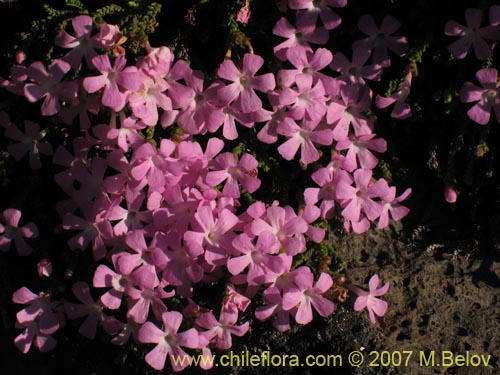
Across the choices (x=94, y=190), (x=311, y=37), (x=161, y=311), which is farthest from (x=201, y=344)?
(x=311, y=37)

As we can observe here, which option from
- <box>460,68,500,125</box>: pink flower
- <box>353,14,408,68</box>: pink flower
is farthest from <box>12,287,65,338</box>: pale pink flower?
<box>460,68,500,125</box>: pink flower

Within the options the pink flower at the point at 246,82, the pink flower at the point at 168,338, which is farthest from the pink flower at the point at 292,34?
the pink flower at the point at 168,338

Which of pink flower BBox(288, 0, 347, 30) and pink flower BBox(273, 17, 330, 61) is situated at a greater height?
pink flower BBox(288, 0, 347, 30)

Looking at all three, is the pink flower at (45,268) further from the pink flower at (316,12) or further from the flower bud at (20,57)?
the pink flower at (316,12)

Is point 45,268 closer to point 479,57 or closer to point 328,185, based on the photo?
point 328,185

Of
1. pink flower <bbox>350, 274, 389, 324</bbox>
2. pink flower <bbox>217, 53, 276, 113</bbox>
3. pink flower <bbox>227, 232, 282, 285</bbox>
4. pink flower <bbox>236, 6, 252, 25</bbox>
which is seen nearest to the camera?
pink flower <bbox>227, 232, 282, 285</bbox>

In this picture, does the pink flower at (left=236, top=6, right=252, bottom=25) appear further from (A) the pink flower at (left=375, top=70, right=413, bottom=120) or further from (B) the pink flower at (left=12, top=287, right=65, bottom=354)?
(B) the pink flower at (left=12, top=287, right=65, bottom=354)

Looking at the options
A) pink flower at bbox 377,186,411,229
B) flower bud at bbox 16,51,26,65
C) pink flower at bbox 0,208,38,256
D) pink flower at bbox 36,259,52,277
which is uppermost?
flower bud at bbox 16,51,26,65

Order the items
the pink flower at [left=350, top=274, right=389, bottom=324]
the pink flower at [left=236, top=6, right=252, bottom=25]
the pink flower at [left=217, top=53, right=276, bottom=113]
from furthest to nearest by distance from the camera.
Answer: the pink flower at [left=236, top=6, right=252, bottom=25]
the pink flower at [left=350, top=274, right=389, bottom=324]
the pink flower at [left=217, top=53, right=276, bottom=113]
